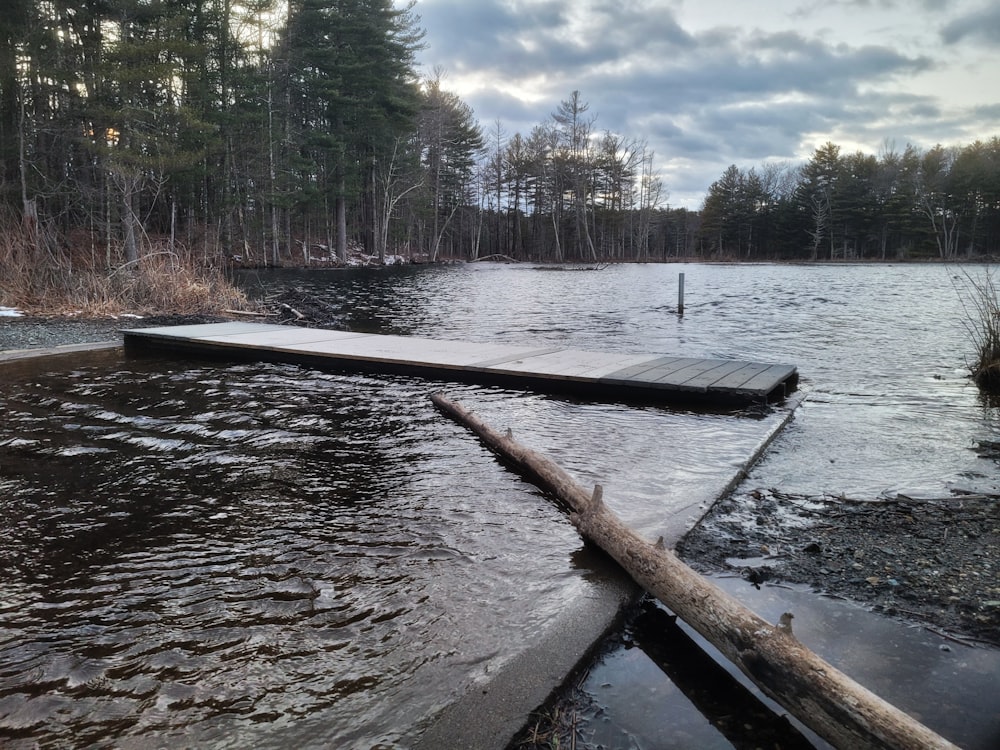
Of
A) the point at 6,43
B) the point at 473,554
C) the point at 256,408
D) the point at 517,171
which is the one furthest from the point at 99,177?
→ the point at 517,171

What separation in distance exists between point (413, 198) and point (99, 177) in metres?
24.1

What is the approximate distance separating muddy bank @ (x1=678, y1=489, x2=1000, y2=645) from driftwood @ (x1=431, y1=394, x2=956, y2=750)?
439mm

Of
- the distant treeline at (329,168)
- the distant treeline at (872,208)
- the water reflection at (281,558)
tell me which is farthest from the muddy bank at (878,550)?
the distant treeline at (872,208)

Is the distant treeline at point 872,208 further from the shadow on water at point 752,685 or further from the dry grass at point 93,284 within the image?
the shadow on water at point 752,685

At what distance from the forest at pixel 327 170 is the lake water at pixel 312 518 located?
9.22 m

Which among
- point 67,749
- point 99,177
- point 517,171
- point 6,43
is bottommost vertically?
point 67,749

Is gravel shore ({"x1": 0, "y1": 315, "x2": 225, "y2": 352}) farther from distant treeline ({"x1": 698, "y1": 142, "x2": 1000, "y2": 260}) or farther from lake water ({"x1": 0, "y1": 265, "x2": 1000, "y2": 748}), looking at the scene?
distant treeline ({"x1": 698, "y1": 142, "x2": 1000, "y2": 260})

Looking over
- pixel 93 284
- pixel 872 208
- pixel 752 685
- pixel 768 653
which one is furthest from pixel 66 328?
pixel 872 208

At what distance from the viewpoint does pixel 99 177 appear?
22984mm

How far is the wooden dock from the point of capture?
20.6ft

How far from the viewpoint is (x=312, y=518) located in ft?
11.2

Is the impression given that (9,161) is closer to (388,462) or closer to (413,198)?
(388,462)

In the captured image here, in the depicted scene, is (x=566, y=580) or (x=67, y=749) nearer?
(x=67, y=749)

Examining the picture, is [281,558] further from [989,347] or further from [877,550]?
[989,347]
